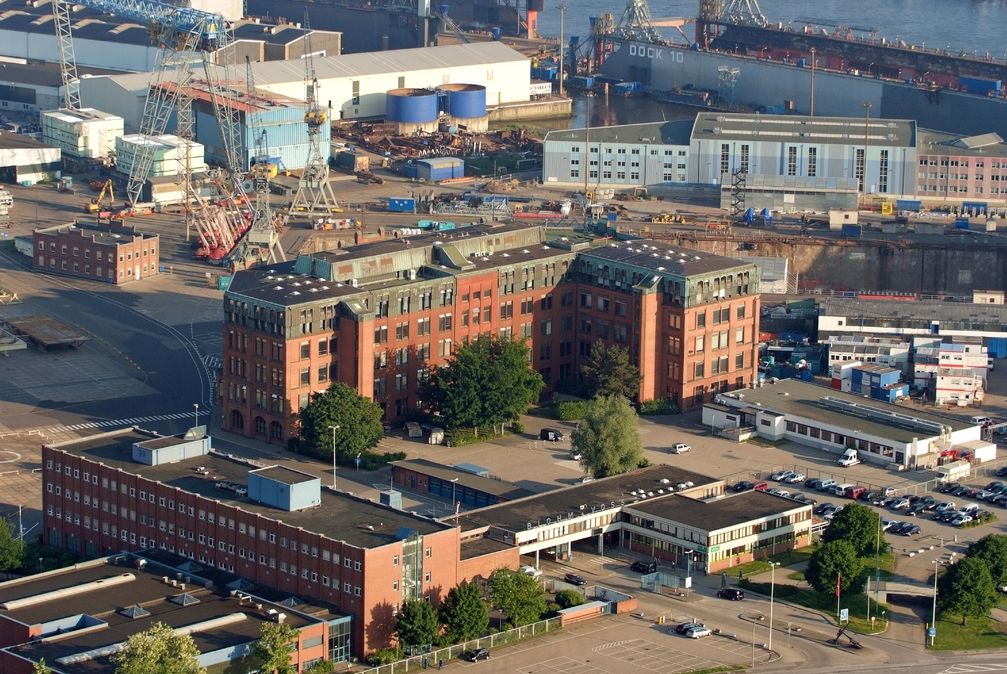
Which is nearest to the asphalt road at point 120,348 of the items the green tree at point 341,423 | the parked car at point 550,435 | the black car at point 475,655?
the green tree at point 341,423

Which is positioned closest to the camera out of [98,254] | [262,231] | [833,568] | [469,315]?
[833,568]

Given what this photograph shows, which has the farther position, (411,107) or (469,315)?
(411,107)

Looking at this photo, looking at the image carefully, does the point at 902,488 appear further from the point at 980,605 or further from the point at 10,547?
the point at 10,547

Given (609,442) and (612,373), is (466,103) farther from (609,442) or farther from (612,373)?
(609,442)

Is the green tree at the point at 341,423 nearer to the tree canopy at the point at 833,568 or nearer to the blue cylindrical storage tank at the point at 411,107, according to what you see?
the tree canopy at the point at 833,568

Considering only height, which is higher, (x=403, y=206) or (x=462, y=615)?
(x=403, y=206)

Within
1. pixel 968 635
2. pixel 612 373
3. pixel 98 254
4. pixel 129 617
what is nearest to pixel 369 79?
pixel 98 254

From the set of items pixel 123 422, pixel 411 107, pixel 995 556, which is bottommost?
pixel 995 556
